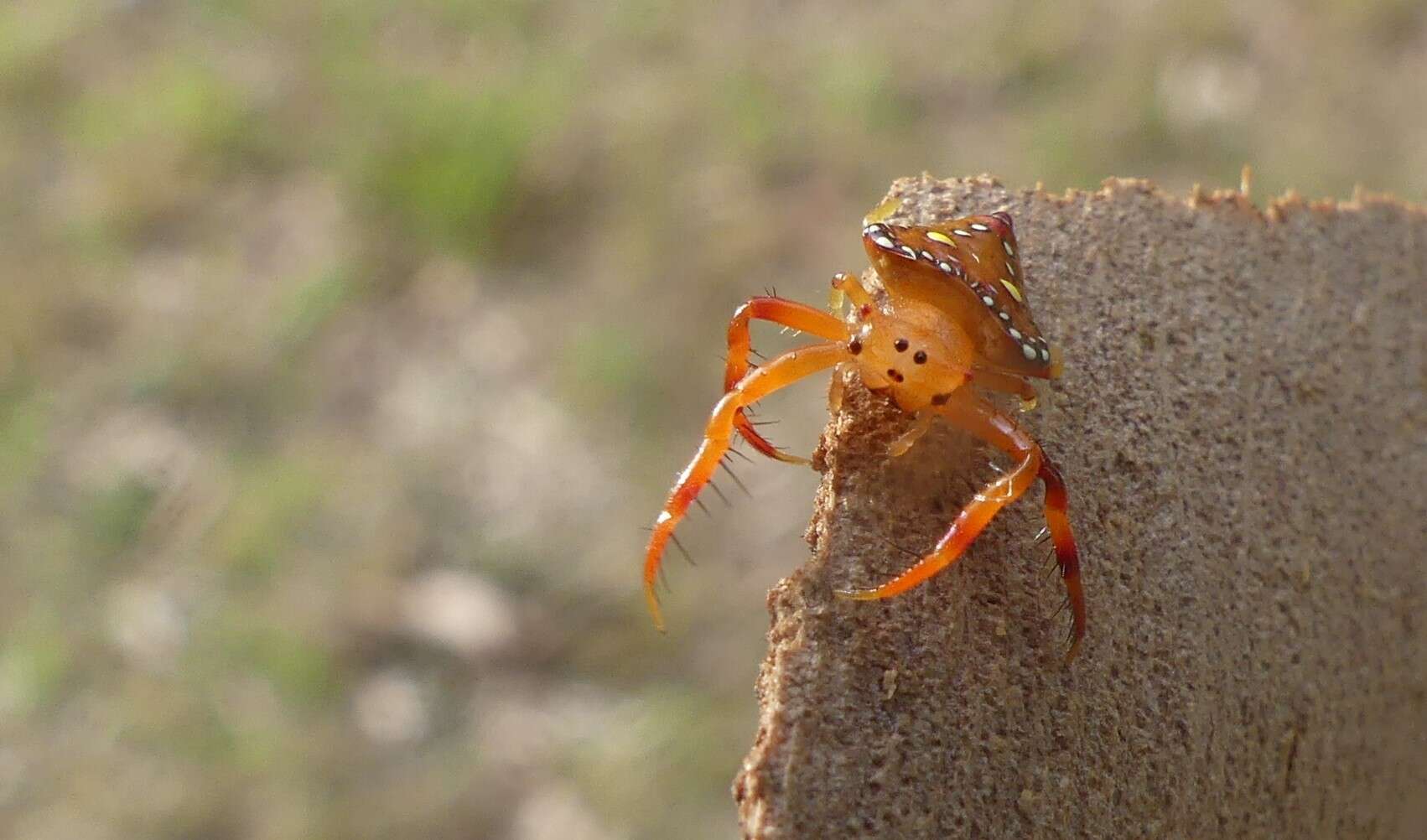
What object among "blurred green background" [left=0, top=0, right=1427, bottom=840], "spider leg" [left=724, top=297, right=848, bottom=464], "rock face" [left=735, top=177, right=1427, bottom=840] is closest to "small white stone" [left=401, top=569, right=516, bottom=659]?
"blurred green background" [left=0, top=0, right=1427, bottom=840]

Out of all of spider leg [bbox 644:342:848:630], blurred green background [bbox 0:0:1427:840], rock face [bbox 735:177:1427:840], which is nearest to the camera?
rock face [bbox 735:177:1427:840]

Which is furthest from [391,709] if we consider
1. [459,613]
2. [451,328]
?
[451,328]

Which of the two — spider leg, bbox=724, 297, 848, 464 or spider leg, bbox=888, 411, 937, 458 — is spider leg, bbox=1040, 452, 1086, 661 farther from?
spider leg, bbox=724, 297, 848, 464

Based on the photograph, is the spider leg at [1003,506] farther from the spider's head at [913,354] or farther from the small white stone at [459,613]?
the small white stone at [459,613]

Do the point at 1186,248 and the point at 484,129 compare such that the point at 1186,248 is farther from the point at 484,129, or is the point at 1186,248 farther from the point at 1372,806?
the point at 484,129

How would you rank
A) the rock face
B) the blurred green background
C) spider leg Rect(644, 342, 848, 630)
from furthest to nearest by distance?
the blurred green background, spider leg Rect(644, 342, 848, 630), the rock face

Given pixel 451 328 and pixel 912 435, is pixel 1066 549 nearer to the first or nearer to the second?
pixel 912 435

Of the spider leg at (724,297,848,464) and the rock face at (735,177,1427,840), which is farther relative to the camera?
the spider leg at (724,297,848,464)

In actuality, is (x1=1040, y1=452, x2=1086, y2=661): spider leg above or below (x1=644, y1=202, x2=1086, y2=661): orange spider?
below

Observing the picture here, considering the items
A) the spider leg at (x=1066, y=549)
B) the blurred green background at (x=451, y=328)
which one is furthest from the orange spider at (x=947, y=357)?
the blurred green background at (x=451, y=328)
